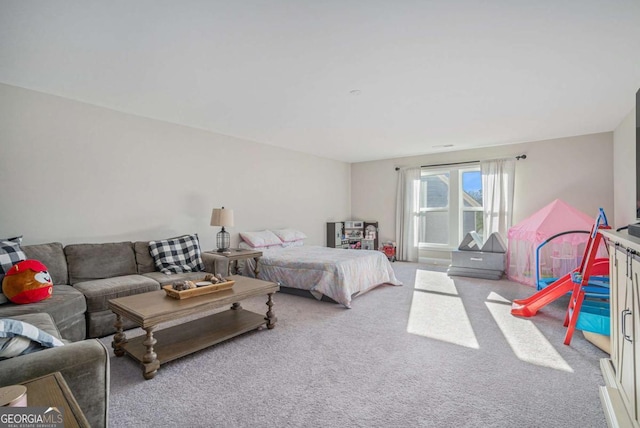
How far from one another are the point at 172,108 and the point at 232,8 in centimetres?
216

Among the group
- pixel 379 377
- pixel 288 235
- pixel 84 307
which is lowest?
pixel 379 377

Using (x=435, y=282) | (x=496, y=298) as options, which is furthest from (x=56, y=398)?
(x=435, y=282)

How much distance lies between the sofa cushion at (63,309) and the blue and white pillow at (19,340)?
1124 millimetres

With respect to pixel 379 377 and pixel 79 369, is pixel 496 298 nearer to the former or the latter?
pixel 379 377

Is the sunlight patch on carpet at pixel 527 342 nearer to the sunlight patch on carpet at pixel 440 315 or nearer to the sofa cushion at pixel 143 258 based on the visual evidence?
the sunlight patch on carpet at pixel 440 315

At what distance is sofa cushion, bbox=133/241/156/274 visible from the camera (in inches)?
142

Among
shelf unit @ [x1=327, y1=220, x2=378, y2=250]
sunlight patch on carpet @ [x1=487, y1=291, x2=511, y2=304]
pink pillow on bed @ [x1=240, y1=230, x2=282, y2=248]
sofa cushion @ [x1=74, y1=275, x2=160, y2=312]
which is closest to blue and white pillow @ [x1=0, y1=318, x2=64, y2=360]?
sofa cushion @ [x1=74, y1=275, x2=160, y2=312]

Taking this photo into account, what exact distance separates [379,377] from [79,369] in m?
1.72

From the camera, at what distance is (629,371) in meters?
1.56

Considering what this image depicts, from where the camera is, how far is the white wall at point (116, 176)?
3025mm

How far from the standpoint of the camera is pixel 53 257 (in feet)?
9.76

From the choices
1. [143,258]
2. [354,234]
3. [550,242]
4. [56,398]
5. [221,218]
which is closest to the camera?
[56,398]

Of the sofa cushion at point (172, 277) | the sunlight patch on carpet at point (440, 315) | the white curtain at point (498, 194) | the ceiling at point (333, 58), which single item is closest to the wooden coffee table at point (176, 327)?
the sofa cushion at point (172, 277)

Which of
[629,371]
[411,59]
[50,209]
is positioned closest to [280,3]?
[411,59]
